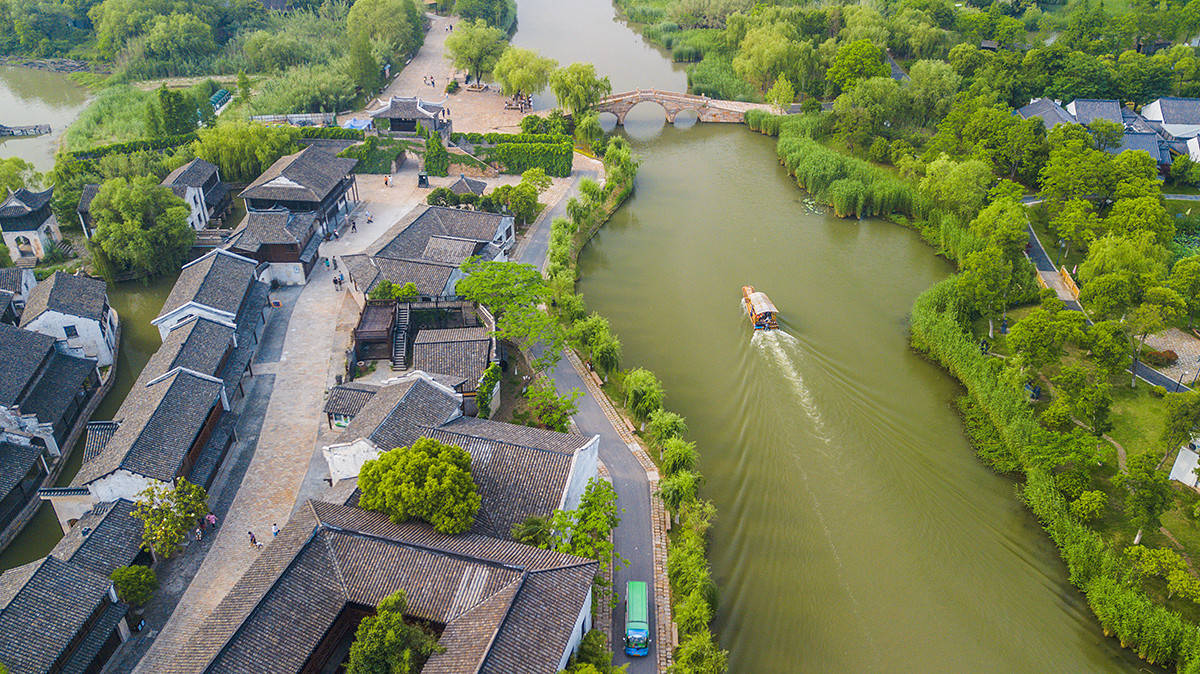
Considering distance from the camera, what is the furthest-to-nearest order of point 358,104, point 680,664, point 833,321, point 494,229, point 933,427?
point 358,104 → point 494,229 → point 833,321 → point 933,427 → point 680,664

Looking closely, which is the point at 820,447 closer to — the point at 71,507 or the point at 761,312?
the point at 761,312

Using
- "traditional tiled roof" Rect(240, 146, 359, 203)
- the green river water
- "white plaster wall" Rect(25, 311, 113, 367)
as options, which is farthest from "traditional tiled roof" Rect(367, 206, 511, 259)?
"white plaster wall" Rect(25, 311, 113, 367)

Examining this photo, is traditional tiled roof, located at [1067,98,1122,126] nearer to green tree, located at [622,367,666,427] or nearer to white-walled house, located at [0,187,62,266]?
green tree, located at [622,367,666,427]

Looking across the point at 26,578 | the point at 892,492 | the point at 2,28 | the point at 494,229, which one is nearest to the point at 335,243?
the point at 494,229

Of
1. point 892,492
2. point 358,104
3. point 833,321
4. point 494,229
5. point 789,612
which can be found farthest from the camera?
point 358,104

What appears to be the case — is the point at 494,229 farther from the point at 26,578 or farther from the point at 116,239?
the point at 26,578

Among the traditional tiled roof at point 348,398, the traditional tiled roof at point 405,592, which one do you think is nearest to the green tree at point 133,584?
the traditional tiled roof at point 405,592

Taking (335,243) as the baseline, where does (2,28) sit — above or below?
above

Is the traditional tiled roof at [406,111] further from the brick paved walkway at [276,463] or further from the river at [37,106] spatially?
the river at [37,106]
